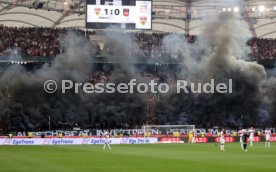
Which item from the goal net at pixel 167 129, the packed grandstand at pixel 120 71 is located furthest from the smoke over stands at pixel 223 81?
the goal net at pixel 167 129

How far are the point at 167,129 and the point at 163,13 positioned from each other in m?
23.6

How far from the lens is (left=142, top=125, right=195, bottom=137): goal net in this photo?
2842 inches

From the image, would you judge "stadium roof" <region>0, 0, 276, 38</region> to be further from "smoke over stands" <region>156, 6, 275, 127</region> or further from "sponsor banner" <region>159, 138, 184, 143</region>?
"sponsor banner" <region>159, 138, 184, 143</region>

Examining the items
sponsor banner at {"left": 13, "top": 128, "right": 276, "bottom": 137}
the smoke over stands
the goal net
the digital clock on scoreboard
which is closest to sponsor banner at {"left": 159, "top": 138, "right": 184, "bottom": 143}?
the goal net

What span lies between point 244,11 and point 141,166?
A: 60.9m

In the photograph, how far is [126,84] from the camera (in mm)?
79500

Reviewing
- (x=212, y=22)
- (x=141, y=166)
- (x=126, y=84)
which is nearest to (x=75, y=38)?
(x=126, y=84)

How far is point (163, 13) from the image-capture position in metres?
88.6

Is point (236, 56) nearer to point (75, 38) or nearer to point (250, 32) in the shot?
point (250, 32)

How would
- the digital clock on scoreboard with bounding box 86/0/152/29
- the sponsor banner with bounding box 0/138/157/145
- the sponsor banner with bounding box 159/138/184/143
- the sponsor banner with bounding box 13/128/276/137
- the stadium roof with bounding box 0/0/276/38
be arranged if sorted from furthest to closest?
the stadium roof with bounding box 0/0/276/38
the sponsor banner with bounding box 13/128/276/137
the sponsor banner with bounding box 159/138/184/143
the digital clock on scoreboard with bounding box 86/0/152/29
the sponsor banner with bounding box 0/138/157/145

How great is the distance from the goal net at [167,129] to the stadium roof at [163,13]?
18.6 meters

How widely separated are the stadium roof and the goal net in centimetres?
1860

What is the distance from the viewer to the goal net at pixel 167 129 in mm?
72188

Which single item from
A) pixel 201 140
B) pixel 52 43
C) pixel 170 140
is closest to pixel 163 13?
pixel 52 43
